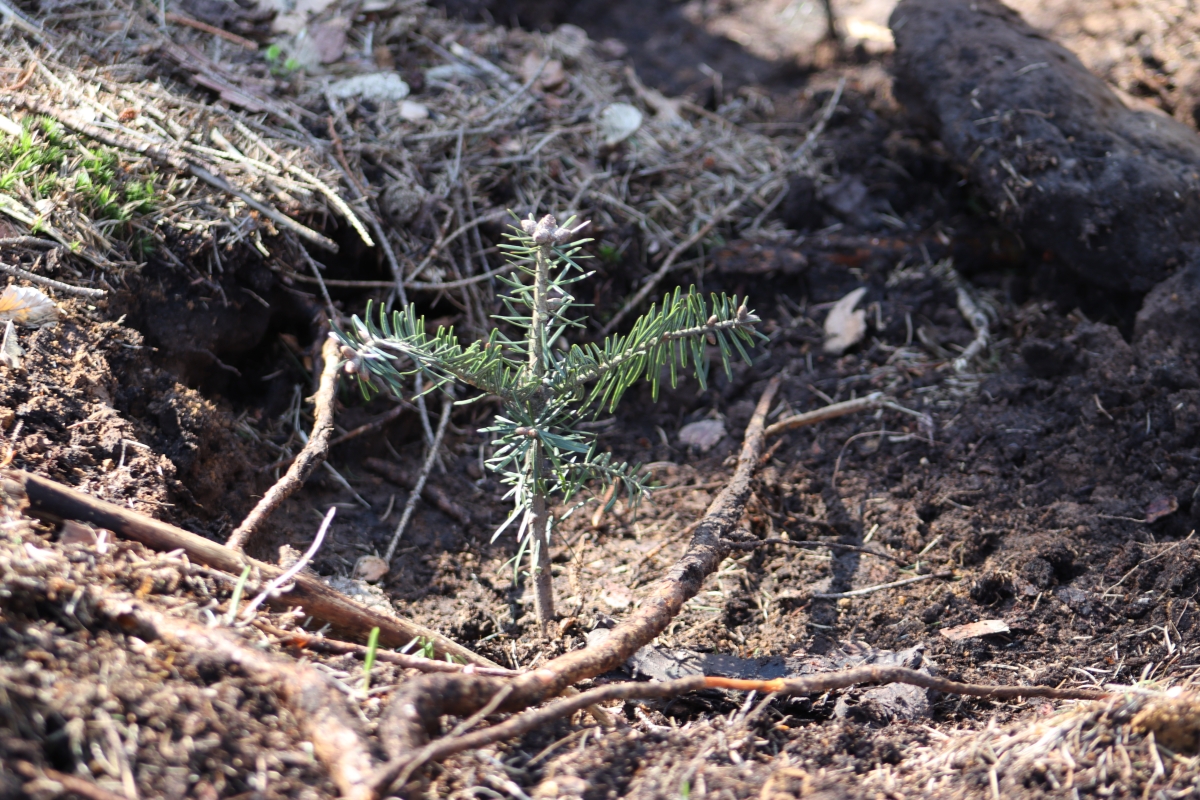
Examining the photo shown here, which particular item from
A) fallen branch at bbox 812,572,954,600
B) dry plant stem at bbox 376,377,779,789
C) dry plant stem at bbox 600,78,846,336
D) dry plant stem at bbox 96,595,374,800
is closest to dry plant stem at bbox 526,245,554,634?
dry plant stem at bbox 376,377,779,789

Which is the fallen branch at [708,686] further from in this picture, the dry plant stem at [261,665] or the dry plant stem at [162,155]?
the dry plant stem at [162,155]

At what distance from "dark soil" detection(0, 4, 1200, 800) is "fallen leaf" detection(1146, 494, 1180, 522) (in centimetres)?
1

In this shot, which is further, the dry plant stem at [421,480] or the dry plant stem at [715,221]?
the dry plant stem at [715,221]

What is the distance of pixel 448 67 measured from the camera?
3.65 meters

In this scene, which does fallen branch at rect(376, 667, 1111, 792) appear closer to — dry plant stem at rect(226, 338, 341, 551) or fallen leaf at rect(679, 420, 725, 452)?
dry plant stem at rect(226, 338, 341, 551)

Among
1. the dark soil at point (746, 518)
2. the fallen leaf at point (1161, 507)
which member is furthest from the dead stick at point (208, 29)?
the fallen leaf at point (1161, 507)

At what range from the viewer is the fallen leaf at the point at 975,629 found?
2.11 m

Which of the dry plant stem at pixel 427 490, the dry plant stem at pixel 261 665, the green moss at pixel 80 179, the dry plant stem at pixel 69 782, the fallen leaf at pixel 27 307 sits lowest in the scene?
the dry plant stem at pixel 427 490

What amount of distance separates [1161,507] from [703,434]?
1.40m

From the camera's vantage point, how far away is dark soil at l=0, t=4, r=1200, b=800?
1.38 metres

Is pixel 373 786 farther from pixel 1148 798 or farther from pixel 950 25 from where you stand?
pixel 950 25

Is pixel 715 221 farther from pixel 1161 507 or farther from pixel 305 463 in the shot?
pixel 305 463

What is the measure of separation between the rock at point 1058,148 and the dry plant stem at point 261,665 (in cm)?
296

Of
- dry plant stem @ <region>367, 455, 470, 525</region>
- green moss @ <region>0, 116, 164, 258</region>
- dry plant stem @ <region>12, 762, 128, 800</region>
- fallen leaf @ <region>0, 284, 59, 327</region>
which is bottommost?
dry plant stem @ <region>367, 455, 470, 525</region>
